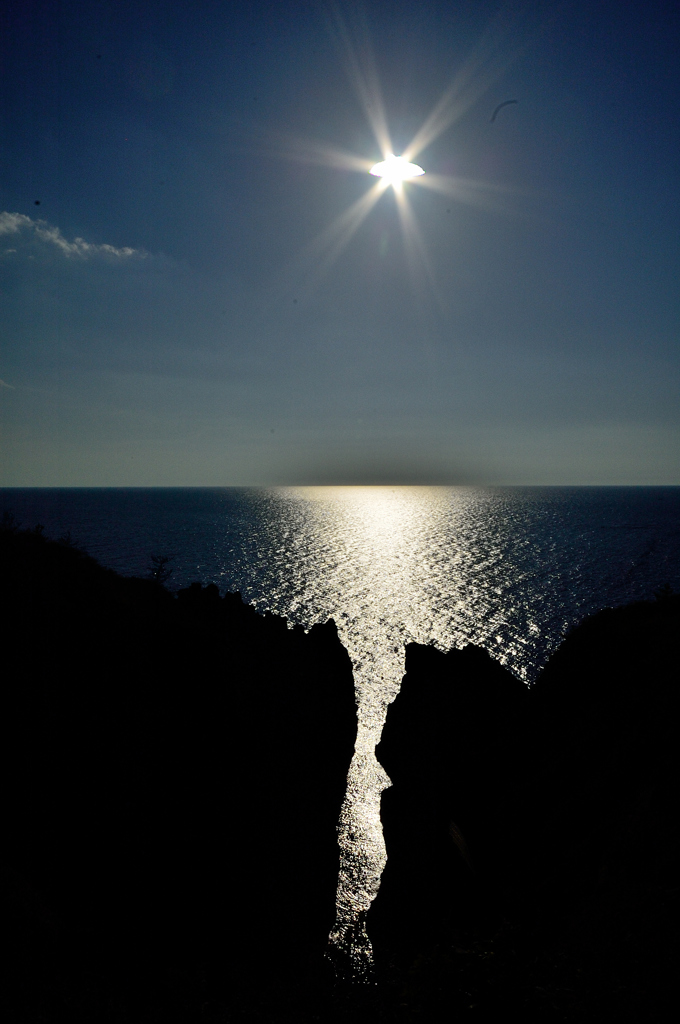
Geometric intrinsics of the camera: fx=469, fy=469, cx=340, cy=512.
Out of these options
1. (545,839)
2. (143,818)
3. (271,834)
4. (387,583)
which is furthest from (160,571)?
(387,583)

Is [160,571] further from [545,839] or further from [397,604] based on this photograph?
[397,604]

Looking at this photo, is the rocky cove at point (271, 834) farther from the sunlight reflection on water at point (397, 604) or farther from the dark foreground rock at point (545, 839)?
the sunlight reflection on water at point (397, 604)

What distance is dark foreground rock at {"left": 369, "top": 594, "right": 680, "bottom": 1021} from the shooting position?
9.54m

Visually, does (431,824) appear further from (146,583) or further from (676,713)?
(146,583)

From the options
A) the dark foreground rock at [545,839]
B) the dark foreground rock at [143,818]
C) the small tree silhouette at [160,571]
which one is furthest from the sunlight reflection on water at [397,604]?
the small tree silhouette at [160,571]

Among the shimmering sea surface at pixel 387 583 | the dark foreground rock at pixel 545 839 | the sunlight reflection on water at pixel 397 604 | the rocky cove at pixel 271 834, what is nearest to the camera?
the dark foreground rock at pixel 545 839

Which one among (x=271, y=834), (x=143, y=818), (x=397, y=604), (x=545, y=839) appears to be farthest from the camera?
(x=397, y=604)

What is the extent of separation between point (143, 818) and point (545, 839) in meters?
16.8

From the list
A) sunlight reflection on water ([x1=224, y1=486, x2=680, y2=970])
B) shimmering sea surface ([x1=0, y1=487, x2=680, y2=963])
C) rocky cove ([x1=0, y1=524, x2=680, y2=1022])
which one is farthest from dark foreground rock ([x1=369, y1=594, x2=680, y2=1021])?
shimmering sea surface ([x1=0, y1=487, x2=680, y2=963])

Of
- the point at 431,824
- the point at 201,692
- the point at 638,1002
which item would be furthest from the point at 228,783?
the point at 638,1002

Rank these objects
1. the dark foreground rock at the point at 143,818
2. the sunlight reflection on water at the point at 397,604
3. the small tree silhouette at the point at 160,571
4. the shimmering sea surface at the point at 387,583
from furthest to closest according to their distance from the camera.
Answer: the small tree silhouette at the point at 160,571
the shimmering sea surface at the point at 387,583
the sunlight reflection on water at the point at 397,604
the dark foreground rock at the point at 143,818

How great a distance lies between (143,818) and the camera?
67.9 ft

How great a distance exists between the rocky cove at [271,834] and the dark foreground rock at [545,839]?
9 centimetres

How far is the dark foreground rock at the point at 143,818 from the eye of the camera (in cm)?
1441
